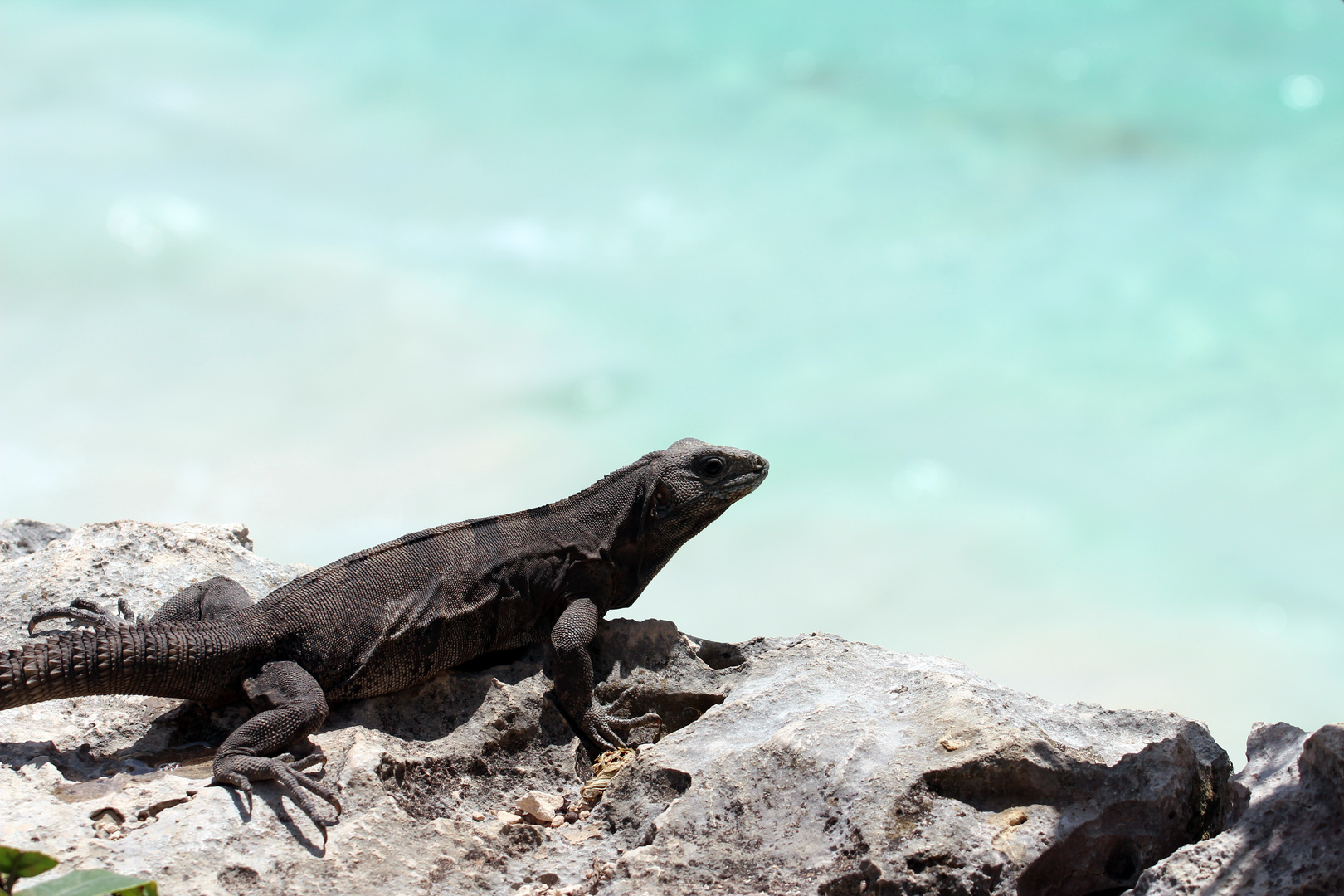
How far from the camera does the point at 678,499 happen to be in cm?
709

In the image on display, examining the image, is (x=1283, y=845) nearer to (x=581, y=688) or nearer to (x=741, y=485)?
(x=581, y=688)

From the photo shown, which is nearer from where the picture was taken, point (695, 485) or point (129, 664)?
point (129, 664)

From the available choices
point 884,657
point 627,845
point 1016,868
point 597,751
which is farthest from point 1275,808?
point 597,751

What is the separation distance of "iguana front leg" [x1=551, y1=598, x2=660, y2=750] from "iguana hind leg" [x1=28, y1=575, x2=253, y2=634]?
186 centimetres

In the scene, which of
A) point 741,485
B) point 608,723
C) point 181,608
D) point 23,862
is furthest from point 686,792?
point 181,608

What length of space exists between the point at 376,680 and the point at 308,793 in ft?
3.47

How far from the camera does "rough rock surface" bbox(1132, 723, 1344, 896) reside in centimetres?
Result: 400

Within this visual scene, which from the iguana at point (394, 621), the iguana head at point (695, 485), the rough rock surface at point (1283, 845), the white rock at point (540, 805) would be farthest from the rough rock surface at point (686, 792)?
Answer: the iguana head at point (695, 485)

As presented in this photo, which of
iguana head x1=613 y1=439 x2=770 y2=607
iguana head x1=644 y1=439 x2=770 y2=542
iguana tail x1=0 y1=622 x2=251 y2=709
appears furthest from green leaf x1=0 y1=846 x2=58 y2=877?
iguana head x1=644 y1=439 x2=770 y2=542

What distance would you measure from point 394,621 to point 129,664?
1.32m

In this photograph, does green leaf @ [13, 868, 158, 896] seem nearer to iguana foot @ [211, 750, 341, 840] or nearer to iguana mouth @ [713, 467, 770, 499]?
iguana foot @ [211, 750, 341, 840]

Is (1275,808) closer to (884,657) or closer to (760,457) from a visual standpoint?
(884,657)

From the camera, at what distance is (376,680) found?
19.9 feet

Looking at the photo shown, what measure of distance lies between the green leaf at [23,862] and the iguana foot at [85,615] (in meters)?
3.34
